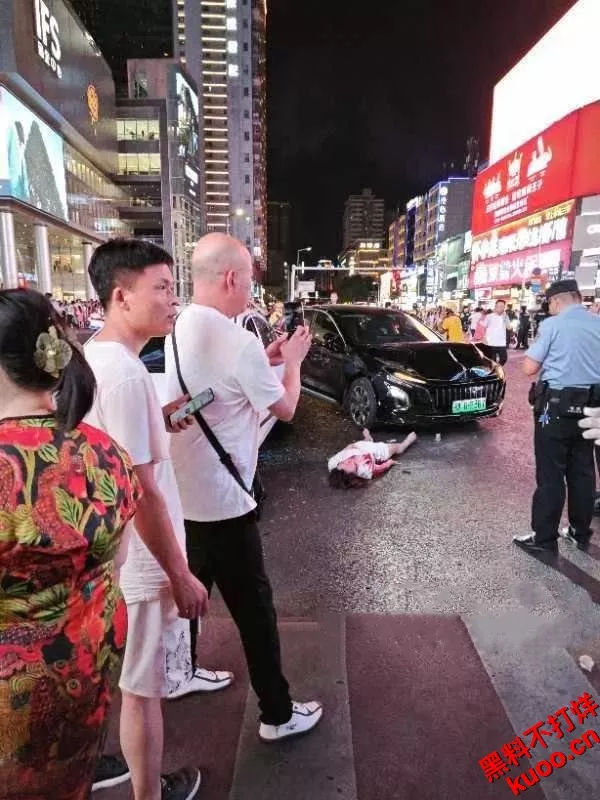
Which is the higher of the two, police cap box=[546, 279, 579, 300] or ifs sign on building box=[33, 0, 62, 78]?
ifs sign on building box=[33, 0, 62, 78]

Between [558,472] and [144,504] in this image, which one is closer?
[144,504]

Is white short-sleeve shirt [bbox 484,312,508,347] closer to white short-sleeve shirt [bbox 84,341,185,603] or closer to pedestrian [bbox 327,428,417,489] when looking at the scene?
pedestrian [bbox 327,428,417,489]

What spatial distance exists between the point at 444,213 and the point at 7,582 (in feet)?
375

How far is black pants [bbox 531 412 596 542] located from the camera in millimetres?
3781

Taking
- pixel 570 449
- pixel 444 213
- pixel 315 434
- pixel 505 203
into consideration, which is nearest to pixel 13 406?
pixel 570 449

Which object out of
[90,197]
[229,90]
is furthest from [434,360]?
[229,90]

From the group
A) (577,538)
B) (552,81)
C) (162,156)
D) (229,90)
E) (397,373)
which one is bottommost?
(577,538)

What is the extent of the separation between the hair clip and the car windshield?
23.0 ft

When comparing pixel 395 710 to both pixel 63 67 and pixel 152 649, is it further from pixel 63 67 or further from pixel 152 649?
pixel 63 67

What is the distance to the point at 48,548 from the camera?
1.08 metres

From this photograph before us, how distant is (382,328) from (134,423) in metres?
7.28

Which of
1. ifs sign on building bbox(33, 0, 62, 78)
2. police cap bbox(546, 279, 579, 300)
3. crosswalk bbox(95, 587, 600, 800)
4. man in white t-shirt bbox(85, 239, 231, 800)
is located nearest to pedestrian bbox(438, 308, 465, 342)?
police cap bbox(546, 279, 579, 300)

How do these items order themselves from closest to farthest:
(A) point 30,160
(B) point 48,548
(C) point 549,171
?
(B) point 48,548 → (A) point 30,160 → (C) point 549,171

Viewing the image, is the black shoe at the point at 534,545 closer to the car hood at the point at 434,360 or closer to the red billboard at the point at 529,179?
the car hood at the point at 434,360
